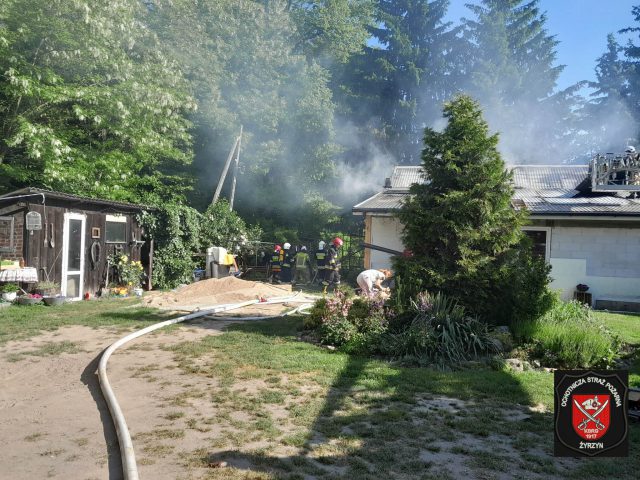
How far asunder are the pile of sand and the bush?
7255 mm

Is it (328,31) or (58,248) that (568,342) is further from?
(328,31)

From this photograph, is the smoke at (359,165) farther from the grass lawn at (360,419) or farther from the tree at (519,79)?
the grass lawn at (360,419)

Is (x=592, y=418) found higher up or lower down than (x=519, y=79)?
lower down

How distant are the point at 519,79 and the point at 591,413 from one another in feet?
120

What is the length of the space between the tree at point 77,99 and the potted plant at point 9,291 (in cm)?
429

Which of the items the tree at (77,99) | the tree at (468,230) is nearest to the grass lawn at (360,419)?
the tree at (468,230)

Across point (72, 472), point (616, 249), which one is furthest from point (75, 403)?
point (616, 249)

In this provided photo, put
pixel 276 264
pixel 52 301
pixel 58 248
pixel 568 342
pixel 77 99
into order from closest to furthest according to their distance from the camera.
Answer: pixel 568 342, pixel 52 301, pixel 58 248, pixel 77 99, pixel 276 264

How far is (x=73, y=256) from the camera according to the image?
13617mm

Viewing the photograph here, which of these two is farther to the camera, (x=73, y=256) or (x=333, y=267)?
(x=333, y=267)

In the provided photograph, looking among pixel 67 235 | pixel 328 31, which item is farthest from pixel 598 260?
pixel 328 31

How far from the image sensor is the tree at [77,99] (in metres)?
15.1

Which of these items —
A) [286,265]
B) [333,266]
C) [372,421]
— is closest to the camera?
[372,421]

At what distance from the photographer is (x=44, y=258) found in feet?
41.7
